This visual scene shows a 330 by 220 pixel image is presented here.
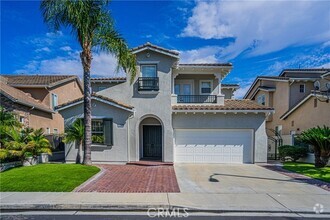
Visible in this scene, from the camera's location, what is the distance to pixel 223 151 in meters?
14.4

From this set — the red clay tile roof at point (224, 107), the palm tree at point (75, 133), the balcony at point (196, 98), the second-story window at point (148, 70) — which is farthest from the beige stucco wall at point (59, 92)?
the red clay tile roof at point (224, 107)

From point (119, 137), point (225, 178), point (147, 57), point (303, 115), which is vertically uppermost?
point (147, 57)

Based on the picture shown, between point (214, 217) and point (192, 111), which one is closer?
point (214, 217)

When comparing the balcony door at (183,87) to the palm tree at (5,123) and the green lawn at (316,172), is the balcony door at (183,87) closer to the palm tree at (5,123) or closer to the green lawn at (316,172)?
the green lawn at (316,172)

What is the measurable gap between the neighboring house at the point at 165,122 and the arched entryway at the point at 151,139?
0.24ft

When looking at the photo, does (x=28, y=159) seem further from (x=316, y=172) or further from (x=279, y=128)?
(x=279, y=128)

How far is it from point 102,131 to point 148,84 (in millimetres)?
4442

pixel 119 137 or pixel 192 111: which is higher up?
pixel 192 111

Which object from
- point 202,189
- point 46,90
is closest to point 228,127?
point 202,189

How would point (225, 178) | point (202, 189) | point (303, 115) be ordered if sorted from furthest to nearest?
point (303, 115), point (225, 178), point (202, 189)

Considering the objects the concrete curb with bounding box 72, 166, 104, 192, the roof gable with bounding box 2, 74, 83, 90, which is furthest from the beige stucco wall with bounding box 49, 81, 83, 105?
the concrete curb with bounding box 72, 166, 104, 192

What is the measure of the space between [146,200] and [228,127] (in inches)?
364

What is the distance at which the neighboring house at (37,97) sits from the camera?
16094 millimetres

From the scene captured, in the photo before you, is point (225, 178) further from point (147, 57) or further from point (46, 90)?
point (46, 90)
